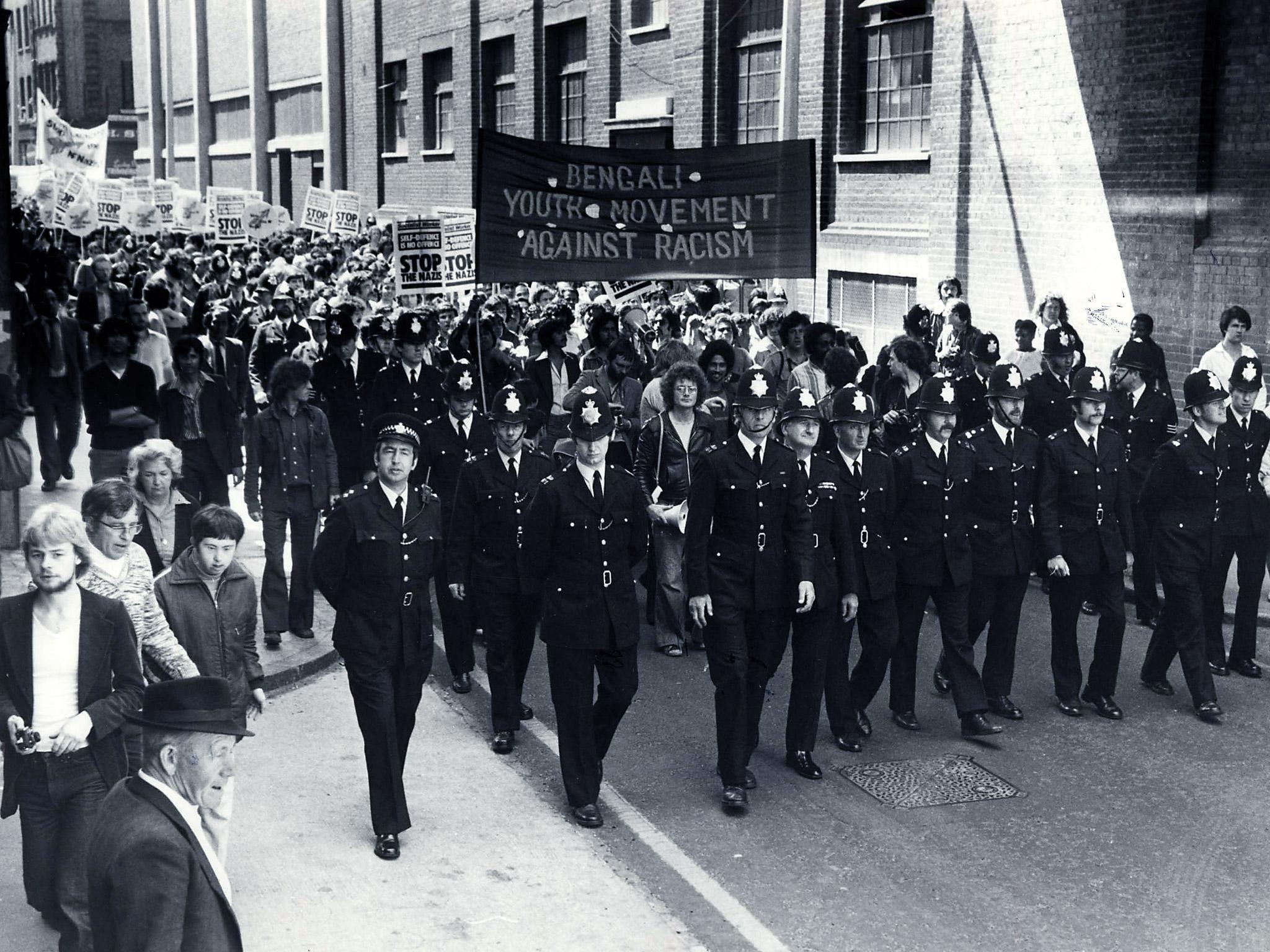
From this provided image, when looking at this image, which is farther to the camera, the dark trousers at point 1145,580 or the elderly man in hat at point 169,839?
the dark trousers at point 1145,580

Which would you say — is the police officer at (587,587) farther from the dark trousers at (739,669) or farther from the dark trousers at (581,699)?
the dark trousers at (739,669)

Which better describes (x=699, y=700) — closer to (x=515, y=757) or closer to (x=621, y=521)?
(x=515, y=757)

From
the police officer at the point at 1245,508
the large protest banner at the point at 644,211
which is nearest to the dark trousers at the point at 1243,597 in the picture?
the police officer at the point at 1245,508

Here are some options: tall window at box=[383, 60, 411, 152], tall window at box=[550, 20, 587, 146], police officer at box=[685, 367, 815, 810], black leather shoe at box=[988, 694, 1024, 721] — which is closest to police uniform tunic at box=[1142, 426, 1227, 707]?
black leather shoe at box=[988, 694, 1024, 721]

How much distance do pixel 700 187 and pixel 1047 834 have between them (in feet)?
19.6

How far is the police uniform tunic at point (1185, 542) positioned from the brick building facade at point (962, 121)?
6262 millimetres

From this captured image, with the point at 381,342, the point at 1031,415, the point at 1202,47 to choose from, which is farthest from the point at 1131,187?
the point at 381,342

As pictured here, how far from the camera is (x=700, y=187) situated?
12008 mm

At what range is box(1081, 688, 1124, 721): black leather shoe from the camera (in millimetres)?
9438

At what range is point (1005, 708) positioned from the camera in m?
9.48

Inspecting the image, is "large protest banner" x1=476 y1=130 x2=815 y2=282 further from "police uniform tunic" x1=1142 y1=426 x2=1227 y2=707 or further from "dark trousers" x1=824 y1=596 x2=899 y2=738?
"dark trousers" x1=824 y1=596 x2=899 y2=738

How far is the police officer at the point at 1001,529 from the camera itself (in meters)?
9.39

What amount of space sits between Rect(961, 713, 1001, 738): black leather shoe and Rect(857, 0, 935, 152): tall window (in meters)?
12.6

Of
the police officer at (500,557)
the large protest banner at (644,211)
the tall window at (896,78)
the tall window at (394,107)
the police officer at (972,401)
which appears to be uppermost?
the tall window at (394,107)
